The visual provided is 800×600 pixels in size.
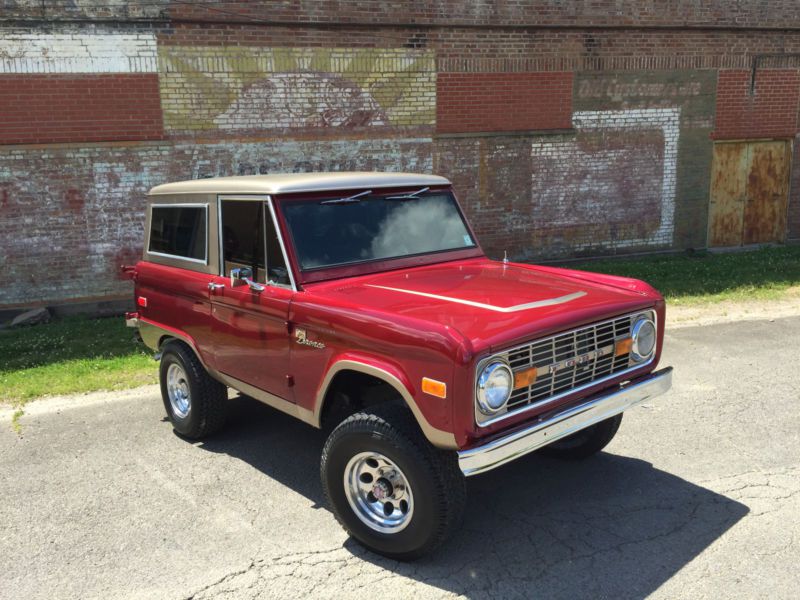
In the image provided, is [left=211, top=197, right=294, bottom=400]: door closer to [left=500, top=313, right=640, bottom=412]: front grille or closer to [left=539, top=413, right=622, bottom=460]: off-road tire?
[left=500, top=313, right=640, bottom=412]: front grille

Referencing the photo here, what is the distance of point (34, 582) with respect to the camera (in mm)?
3643

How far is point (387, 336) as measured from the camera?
354cm

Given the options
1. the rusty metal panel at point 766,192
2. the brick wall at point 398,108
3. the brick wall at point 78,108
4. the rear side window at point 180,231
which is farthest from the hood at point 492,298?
the rusty metal panel at point 766,192

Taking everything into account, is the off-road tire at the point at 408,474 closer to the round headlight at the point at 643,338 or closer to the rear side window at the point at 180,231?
the round headlight at the point at 643,338

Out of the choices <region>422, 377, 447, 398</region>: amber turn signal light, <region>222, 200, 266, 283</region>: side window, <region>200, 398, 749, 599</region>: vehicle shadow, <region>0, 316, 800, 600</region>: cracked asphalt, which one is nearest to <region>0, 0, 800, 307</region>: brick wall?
<region>0, 316, 800, 600</region>: cracked asphalt

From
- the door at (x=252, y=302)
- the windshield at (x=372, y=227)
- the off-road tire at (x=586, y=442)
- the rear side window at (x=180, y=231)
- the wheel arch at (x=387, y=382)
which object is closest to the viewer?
the wheel arch at (x=387, y=382)

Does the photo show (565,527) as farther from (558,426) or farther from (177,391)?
(177,391)

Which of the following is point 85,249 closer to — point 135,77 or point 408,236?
point 135,77

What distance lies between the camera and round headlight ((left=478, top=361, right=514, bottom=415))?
335 centimetres

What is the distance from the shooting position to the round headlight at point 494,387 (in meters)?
3.35

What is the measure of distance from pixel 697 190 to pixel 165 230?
10669 millimetres

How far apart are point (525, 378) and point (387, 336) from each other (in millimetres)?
726

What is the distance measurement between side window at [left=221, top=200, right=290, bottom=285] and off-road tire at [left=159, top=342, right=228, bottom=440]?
845 mm

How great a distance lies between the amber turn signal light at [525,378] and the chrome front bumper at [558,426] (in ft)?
0.68
